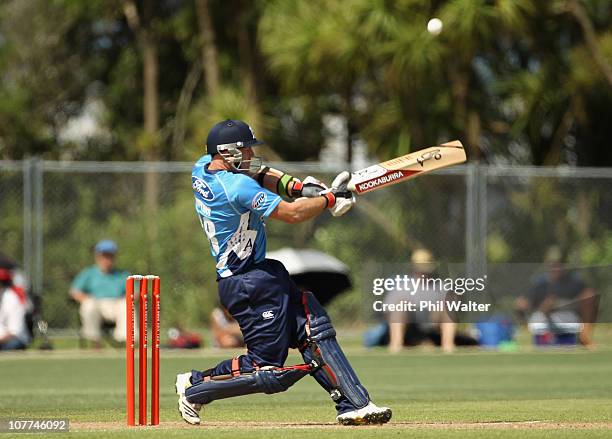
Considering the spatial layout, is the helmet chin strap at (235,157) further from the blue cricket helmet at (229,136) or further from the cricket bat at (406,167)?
the cricket bat at (406,167)

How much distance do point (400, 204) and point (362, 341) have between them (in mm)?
2114

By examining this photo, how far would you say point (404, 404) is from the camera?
11.8 metres

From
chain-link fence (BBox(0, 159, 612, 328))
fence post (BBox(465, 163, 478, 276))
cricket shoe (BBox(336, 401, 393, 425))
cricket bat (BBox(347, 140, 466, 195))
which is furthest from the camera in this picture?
chain-link fence (BBox(0, 159, 612, 328))

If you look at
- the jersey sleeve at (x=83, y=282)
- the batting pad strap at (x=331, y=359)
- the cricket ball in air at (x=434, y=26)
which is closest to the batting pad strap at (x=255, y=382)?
the batting pad strap at (x=331, y=359)

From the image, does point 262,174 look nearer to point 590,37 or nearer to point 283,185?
point 283,185

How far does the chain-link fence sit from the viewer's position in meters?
21.0

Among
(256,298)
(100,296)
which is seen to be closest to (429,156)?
(256,298)

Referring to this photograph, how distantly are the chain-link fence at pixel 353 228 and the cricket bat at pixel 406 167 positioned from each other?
35.6 ft

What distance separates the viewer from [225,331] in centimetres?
1938

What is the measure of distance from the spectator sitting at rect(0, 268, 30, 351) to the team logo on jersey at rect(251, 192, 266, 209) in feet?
31.6

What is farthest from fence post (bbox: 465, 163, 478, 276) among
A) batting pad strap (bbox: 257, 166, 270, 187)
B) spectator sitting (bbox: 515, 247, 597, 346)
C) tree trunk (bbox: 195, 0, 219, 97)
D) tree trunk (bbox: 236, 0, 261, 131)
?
batting pad strap (bbox: 257, 166, 270, 187)

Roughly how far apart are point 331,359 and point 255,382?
1.67 ft

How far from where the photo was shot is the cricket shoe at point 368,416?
921 centimetres

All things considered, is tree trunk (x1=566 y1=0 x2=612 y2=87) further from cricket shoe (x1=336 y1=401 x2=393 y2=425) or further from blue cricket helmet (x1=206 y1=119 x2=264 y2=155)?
cricket shoe (x1=336 y1=401 x2=393 y2=425)
